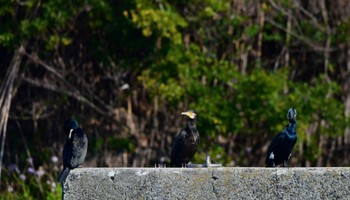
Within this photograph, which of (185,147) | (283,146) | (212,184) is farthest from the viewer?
(185,147)

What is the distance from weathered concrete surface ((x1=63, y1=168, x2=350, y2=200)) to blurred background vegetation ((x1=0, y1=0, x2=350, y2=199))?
16.5 ft

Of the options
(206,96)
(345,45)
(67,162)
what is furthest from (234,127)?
(67,162)

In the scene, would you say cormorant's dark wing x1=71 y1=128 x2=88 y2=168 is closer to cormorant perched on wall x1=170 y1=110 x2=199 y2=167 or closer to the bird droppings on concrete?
cormorant perched on wall x1=170 y1=110 x2=199 y2=167

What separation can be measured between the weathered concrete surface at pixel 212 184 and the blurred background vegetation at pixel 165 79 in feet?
16.5

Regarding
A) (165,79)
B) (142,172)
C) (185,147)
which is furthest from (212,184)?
(165,79)

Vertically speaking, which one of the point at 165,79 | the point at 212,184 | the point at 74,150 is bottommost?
the point at 212,184

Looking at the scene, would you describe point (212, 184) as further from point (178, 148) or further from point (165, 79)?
point (165, 79)

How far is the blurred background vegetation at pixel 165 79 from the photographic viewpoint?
1160 cm

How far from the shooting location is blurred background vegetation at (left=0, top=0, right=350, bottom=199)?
1160cm

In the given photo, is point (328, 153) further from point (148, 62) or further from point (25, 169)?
point (25, 169)

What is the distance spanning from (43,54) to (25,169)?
1.42m

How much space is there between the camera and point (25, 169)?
40.4 feet

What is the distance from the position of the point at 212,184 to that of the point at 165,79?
544cm

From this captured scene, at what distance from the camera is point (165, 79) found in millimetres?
11617
